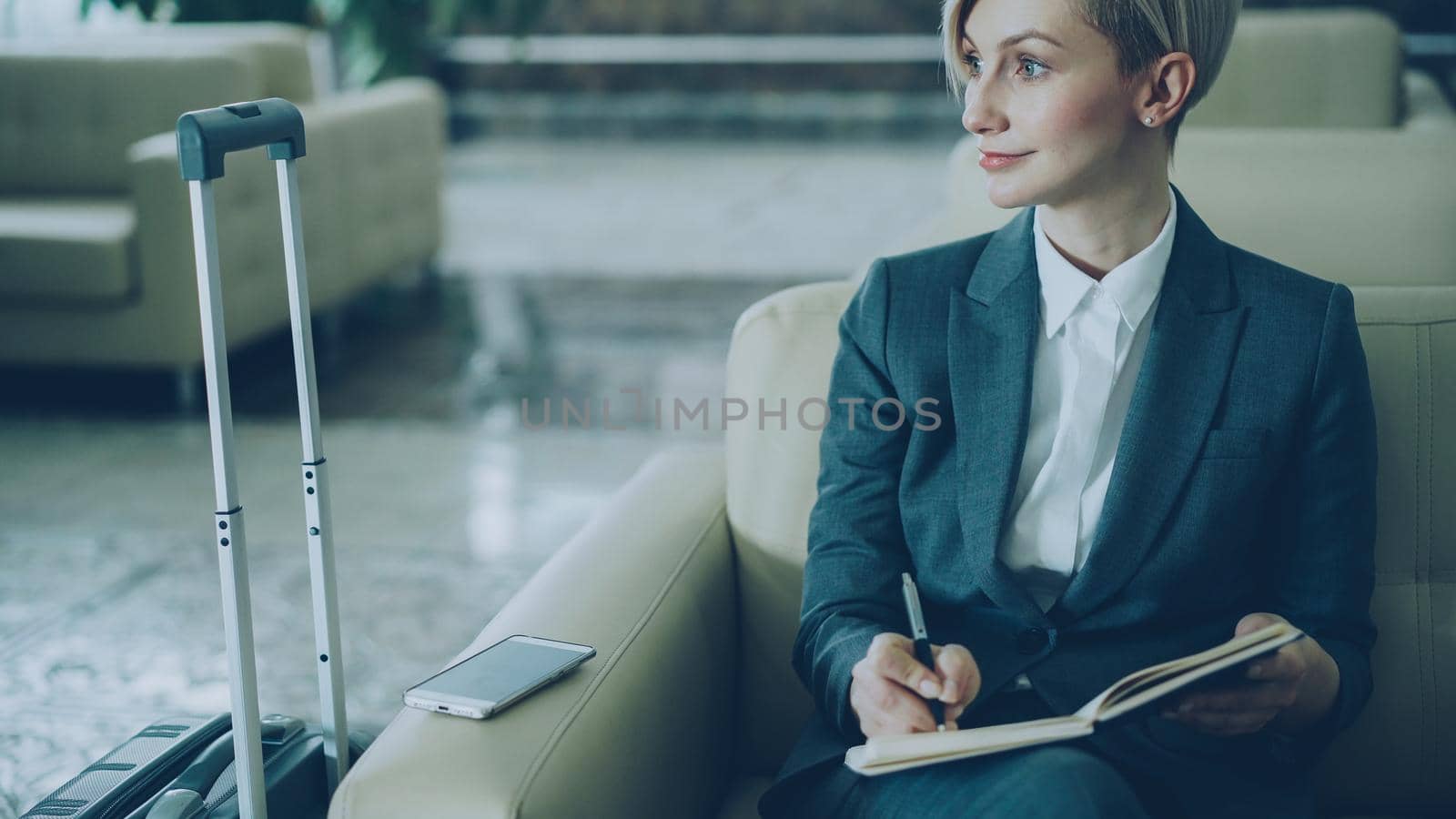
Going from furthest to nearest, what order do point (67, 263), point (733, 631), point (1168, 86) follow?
1. point (67, 263)
2. point (733, 631)
3. point (1168, 86)

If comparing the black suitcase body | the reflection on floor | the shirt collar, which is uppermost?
the shirt collar

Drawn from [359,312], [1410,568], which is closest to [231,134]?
[1410,568]

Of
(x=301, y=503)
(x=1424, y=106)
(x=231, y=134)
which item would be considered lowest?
(x=301, y=503)

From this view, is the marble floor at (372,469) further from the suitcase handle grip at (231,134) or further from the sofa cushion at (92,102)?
the suitcase handle grip at (231,134)

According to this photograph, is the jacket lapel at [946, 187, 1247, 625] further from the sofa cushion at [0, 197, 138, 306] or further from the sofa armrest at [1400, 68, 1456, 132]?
the sofa cushion at [0, 197, 138, 306]

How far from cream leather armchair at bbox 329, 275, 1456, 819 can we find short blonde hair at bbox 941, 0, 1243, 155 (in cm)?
31

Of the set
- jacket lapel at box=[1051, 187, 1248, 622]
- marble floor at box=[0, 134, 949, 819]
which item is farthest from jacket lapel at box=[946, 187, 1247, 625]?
marble floor at box=[0, 134, 949, 819]

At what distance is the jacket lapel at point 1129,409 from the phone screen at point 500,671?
0.38 metres

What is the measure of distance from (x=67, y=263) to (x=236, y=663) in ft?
9.67

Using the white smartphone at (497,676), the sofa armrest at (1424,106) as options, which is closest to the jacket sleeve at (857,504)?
the white smartphone at (497,676)

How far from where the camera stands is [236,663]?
1.20 m

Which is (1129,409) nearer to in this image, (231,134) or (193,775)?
(231,134)

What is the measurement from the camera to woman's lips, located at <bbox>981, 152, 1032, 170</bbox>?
1.24 m

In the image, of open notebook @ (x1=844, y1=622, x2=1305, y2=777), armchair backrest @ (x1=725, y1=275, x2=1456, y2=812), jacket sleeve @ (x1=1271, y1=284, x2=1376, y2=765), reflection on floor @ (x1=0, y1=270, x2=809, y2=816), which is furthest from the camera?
reflection on floor @ (x1=0, y1=270, x2=809, y2=816)
